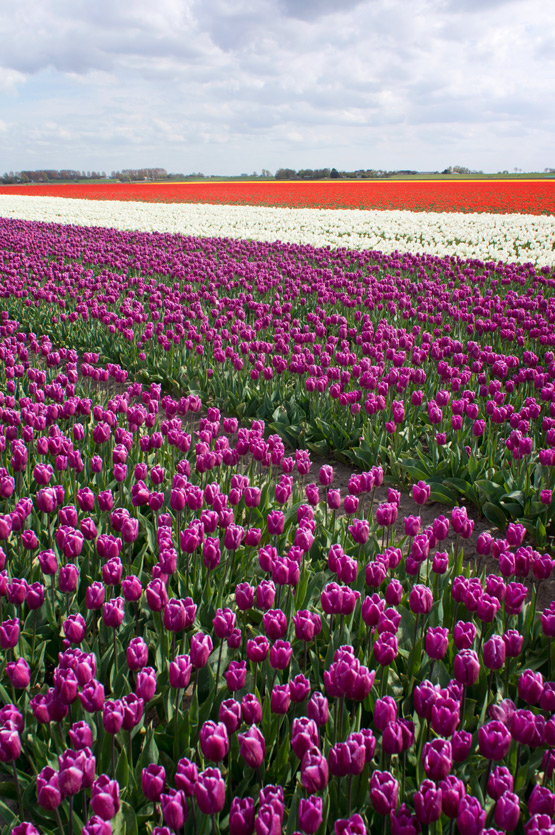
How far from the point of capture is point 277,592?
319 cm

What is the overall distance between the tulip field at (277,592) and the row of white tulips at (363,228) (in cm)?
849

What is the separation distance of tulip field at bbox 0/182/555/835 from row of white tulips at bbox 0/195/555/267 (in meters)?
8.49

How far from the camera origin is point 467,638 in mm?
2385

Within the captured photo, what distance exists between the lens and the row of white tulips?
1793 centimetres

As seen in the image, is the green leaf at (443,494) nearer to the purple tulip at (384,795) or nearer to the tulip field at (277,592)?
the tulip field at (277,592)

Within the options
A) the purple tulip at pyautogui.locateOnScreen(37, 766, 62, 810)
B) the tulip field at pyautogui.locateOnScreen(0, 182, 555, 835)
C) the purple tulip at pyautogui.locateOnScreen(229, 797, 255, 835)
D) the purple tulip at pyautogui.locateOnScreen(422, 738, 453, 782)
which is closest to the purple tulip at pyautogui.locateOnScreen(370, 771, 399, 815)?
the tulip field at pyautogui.locateOnScreen(0, 182, 555, 835)

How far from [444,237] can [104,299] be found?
13899 mm

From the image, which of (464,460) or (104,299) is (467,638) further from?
(104,299)

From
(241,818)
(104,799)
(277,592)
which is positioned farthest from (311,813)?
(277,592)

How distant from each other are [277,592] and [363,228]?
74.7 ft

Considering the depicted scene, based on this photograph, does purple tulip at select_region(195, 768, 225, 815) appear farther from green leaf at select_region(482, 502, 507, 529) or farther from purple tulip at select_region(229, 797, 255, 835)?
green leaf at select_region(482, 502, 507, 529)

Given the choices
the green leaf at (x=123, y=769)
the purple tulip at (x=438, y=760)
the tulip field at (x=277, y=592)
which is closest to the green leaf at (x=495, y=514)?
the tulip field at (x=277, y=592)

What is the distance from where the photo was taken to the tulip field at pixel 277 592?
75.8 inches

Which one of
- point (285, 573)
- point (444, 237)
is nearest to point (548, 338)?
point (285, 573)
